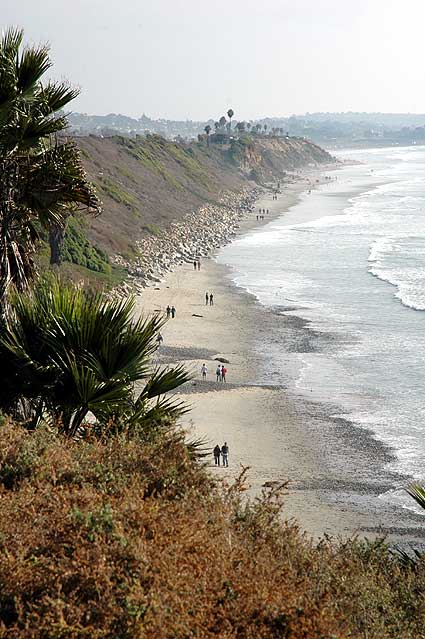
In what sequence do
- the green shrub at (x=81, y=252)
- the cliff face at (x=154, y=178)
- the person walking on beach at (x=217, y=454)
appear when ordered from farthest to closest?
the cliff face at (x=154, y=178) < the green shrub at (x=81, y=252) < the person walking on beach at (x=217, y=454)

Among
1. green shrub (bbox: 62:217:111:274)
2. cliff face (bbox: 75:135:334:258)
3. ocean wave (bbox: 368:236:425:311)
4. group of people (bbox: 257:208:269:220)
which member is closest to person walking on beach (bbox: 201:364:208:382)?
ocean wave (bbox: 368:236:425:311)

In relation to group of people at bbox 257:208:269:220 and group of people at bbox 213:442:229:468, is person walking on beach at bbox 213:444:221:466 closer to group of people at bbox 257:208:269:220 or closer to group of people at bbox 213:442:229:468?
group of people at bbox 213:442:229:468

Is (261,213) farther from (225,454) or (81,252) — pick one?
(225,454)

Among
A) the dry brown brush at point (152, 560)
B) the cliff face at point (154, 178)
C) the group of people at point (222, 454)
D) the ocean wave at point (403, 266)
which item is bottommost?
the ocean wave at point (403, 266)

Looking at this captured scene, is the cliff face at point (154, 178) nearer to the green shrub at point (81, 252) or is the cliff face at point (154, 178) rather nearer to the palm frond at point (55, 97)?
the green shrub at point (81, 252)

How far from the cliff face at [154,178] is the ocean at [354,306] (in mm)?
7517

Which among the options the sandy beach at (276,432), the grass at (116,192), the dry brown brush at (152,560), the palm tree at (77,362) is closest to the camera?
the dry brown brush at (152,560)

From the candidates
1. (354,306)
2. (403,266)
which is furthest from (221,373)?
(403,266)

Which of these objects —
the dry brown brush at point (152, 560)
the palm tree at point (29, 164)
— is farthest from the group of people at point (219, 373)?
the dry brown brush at point (152, 560)

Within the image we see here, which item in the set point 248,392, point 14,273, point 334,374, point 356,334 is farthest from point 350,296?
point 14,273

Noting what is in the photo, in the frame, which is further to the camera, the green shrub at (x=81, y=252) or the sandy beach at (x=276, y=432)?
the green shrub at (x=81, y=252)

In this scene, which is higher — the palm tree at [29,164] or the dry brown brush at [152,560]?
the palm tree at [29,164]

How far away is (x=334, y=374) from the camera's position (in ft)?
94.0

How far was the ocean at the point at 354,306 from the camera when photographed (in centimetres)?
2495
